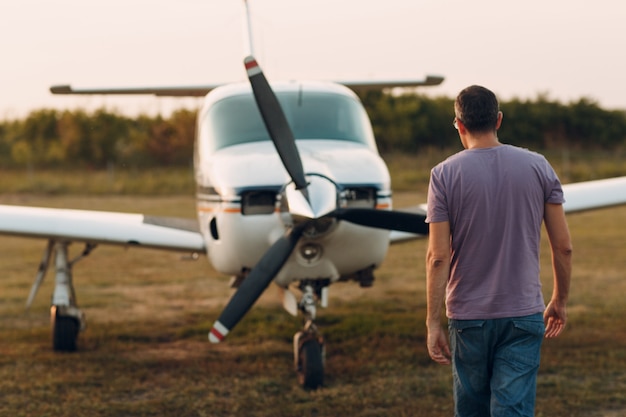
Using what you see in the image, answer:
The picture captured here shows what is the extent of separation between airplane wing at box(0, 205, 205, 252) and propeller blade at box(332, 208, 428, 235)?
1.79 meters

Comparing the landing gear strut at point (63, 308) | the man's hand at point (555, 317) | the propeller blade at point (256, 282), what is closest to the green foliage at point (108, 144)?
the landing gear strut at point (63, 308)

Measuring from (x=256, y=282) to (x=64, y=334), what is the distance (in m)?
2.25

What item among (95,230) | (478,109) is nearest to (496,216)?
(478,109)

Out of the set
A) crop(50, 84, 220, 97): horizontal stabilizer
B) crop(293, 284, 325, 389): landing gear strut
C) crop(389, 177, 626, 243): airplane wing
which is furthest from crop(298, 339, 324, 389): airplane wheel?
crop(50, 84, 220, 97): horizontal stabilizer

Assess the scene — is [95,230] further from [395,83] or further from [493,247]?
[493,247]

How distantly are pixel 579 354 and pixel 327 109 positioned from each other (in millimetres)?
2751

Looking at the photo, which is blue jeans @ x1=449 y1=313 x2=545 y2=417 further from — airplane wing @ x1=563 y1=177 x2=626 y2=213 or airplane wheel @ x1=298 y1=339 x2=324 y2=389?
airplane wing @ x1=563 y1=177 x2=626 y2=213

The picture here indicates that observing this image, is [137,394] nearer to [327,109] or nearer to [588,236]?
[327,109]

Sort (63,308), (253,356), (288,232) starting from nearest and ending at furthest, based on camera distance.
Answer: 1. (288,232)
2. (253,356)
3. (63,308)

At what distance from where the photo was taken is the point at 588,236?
1552 cm

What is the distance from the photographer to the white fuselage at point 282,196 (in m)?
5.55

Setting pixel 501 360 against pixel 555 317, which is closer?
pixel 501 360

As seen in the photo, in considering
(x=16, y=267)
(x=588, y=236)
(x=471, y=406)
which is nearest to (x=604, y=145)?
(x=588, y=236)

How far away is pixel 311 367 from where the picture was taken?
5660 mm
